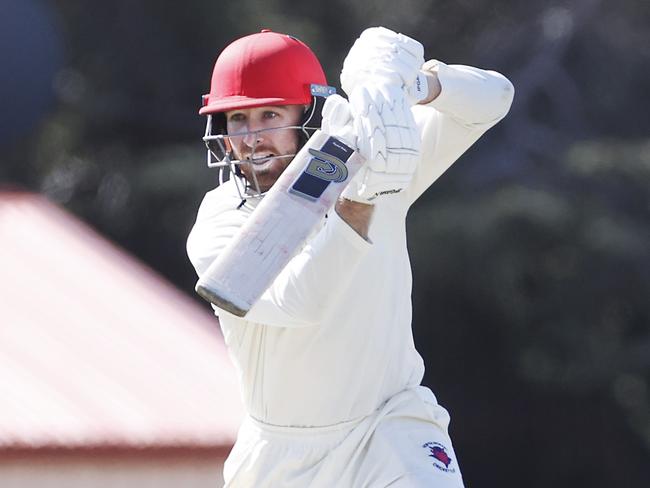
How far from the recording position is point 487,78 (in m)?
3.89

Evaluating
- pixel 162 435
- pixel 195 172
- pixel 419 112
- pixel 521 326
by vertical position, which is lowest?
pixel 521 326

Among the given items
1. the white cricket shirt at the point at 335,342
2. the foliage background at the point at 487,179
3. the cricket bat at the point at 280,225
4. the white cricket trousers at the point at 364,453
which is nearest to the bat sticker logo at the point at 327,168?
the cricket bat at the point at 280,225

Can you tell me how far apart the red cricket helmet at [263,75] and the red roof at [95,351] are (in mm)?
2490

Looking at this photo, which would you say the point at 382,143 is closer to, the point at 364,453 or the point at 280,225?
the point at 280,225

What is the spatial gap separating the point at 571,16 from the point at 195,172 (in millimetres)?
2757

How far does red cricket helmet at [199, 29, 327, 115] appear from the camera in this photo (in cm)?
369

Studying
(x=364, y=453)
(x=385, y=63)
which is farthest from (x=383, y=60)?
(x=364, y=453)

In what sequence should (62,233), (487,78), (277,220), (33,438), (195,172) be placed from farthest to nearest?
1. (195,172)
2. (62,233)
3. (33,438)
4. (487,78)
5. (277,220)

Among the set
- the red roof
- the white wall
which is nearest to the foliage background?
the red roof

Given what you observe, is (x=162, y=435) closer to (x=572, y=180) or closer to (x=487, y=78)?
(x=487, y=78)

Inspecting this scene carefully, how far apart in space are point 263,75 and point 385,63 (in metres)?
0.33

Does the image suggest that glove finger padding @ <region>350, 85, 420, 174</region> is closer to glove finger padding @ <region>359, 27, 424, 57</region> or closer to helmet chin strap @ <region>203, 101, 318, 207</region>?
glove finger padding @ <region>359, 27, 424, 57</region>

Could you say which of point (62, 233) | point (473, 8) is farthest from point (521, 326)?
point (62, 233)

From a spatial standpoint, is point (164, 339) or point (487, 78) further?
point (164, 339)
